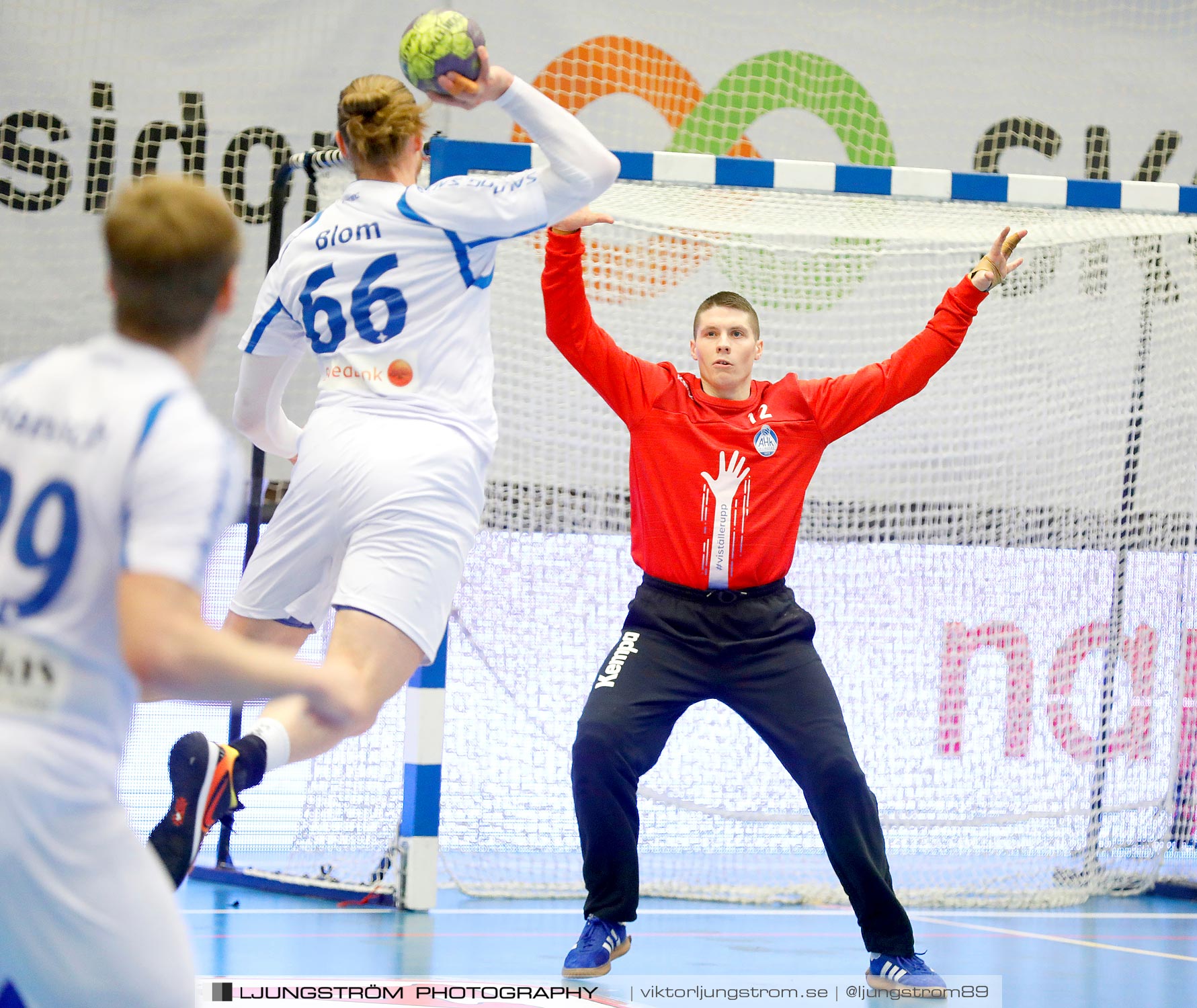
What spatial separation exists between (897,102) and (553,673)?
12.9 feet

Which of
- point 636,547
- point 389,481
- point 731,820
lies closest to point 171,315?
point 389,481

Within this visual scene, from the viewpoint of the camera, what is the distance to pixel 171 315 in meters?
1.94

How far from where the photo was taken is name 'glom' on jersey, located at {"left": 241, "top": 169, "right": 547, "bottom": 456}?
3439mm

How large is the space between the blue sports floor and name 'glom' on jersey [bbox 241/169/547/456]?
1800 millimetres

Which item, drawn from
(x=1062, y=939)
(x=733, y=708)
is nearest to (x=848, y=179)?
(x=733, y=708)

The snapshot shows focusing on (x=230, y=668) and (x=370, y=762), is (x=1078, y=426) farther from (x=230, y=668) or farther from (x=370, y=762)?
(x=230, y=668)

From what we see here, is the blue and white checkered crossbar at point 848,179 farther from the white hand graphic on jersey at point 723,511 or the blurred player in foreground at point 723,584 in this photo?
the white hand graphic on jersey at point 723,511

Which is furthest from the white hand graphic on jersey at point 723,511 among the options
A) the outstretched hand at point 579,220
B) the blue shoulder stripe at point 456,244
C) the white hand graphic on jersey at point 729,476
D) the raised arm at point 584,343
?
the blue shoulder stripe at point 456,244

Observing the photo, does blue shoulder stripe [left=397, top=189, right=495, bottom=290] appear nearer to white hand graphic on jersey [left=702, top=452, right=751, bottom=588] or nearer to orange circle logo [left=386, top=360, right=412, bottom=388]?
orange circle logo [left=386, top=360, right=412, bottom=388]

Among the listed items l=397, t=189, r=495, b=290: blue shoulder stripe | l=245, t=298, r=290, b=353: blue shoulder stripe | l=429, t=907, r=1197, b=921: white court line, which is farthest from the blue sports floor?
l=397, t=189, r=495, b=290: blue shoulder stripe

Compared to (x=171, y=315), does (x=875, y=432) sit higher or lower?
higher

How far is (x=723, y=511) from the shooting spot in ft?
15.0

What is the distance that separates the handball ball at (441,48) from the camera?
3428 millimetres

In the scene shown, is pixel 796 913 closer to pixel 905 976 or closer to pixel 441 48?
pixel 905 976
